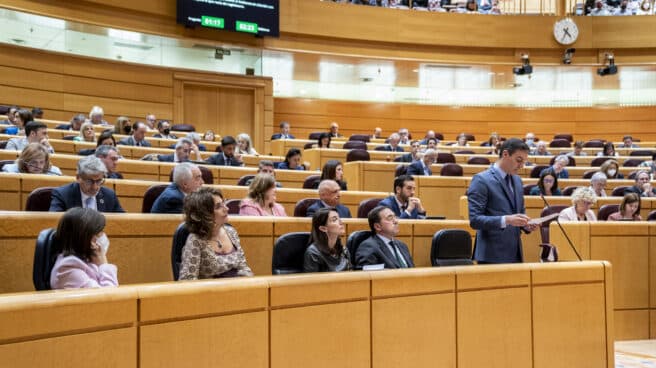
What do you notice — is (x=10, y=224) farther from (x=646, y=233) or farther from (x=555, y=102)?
(x=555, y=102)

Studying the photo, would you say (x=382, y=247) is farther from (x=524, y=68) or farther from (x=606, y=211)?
(x=524, y=68)

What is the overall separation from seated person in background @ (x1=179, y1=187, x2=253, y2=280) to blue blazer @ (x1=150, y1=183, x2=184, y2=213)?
94 centimetres

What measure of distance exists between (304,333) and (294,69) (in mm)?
11499

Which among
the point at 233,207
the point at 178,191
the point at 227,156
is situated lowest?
the point at 233,207

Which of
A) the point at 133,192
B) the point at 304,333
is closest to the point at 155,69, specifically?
the point at 133,192

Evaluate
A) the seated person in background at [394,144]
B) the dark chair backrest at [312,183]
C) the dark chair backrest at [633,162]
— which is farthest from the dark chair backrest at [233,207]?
the dark chair backrest at [633,162]

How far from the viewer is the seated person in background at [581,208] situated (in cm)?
554

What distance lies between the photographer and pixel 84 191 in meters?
3.79

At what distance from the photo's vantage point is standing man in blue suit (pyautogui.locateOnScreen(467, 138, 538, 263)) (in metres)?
3.57

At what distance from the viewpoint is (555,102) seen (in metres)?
16.0

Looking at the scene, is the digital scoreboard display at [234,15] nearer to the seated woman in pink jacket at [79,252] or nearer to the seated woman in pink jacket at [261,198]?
the seated woman in pink jacket at [261,198]

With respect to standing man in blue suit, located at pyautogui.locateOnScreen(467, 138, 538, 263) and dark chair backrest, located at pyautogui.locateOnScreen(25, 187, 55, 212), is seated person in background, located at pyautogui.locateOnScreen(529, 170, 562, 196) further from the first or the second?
dark chair backrest, located at pyautogui.locateOnScreen(25, 187, 55, 212)

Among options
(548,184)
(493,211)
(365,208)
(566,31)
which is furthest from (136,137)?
(566,31)

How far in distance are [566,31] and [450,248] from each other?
10.8m
